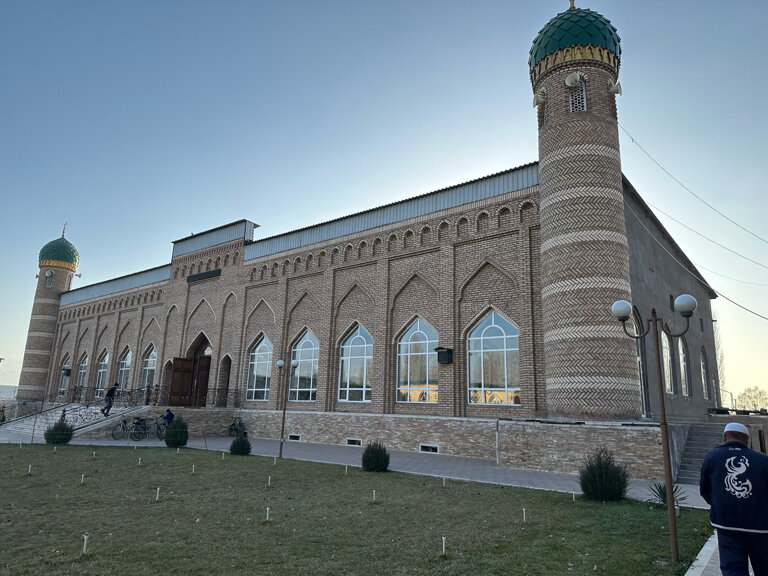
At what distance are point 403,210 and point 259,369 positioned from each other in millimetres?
9760

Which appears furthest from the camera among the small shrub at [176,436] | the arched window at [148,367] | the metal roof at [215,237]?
the arched window at [148,367]

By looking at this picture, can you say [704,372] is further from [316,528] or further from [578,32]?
[316,528]

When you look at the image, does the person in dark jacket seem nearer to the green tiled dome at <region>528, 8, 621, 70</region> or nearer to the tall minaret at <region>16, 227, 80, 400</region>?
the green tiled dome at <region>528, 8, 621, 70</region>

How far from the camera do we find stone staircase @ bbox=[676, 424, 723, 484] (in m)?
10.7

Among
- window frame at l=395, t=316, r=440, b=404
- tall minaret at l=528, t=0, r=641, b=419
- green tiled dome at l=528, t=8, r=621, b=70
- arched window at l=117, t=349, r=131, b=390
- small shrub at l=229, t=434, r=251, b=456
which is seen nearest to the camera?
tall minaret at l=528, t=0, r=641, b=419

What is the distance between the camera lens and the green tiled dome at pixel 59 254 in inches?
1387

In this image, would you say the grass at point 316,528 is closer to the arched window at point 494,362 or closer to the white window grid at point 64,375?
the arched window at point 494,362

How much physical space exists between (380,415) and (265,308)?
841 centimetres


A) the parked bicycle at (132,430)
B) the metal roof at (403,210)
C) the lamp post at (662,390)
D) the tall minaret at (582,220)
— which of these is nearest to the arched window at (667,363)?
the tall minaret at (582,220)

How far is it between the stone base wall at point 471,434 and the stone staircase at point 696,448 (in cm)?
106

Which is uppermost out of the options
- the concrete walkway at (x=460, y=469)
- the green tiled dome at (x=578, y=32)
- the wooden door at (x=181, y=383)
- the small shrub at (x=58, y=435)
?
the green tiled dome at (x=578, y=32)

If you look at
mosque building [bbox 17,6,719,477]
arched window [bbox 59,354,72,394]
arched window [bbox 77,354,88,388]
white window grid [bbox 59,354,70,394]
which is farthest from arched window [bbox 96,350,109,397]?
mosque building [bbox 17,6,719,477]

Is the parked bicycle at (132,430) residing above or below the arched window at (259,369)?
below

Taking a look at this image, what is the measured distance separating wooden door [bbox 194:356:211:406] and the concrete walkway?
6.03m
